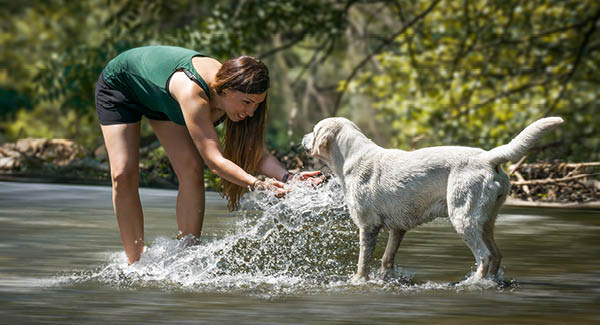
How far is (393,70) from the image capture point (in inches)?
564

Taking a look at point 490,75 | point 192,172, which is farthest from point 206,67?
point 490,75

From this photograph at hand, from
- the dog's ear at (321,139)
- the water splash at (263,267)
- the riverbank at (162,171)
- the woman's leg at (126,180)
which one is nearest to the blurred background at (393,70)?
the riverbank at (162,171)

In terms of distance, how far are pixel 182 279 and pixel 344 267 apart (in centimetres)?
114

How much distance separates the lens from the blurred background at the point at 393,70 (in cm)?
1271

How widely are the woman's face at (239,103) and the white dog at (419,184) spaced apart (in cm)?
39

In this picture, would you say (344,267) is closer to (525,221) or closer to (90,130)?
(525,221)

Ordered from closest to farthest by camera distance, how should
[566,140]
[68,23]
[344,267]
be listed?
[344,267] < [566,140] < [68,23]

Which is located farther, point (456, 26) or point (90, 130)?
point (456, 26)

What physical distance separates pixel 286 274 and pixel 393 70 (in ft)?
29.7

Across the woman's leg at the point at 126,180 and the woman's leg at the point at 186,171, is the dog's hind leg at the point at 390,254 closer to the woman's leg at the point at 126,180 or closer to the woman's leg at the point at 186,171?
the woman's leg at the point at 186,171

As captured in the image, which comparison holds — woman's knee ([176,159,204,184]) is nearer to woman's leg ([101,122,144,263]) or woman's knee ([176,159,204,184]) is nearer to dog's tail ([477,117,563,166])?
woman's leg ([101,122,144,263])

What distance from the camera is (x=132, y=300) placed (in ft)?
15.9

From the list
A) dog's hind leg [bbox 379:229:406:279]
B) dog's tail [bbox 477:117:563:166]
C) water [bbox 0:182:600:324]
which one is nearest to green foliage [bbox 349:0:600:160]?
water [bbox 0:182:600:324]

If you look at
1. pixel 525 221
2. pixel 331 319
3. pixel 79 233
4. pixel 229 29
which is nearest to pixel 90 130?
pixel 229 29
